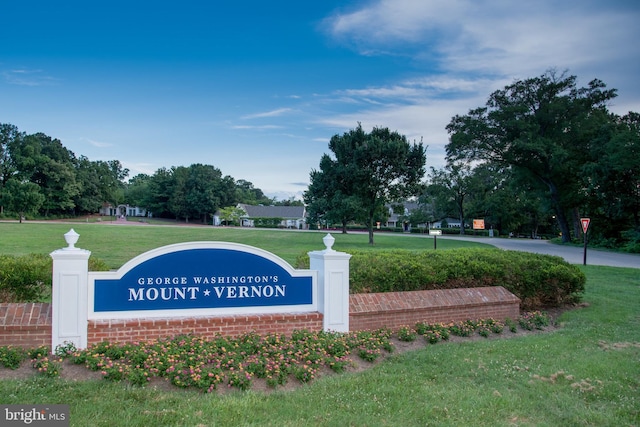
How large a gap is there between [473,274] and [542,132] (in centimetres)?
3535

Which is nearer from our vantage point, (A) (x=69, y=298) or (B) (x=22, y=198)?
(A) (x=69, y=298)

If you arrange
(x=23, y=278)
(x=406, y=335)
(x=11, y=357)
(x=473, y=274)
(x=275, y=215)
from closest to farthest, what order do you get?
(x=11, y=357) < (x=23, y=278) < (x=406, y=335) < (x=473, y=274) < (x=275, y=215)

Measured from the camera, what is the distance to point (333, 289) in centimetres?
618

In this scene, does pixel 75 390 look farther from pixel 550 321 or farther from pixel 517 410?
pixel 550 321

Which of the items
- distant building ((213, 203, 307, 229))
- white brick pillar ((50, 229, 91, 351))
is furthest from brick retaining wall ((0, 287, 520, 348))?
distant building ((213, 203, 307, 229))

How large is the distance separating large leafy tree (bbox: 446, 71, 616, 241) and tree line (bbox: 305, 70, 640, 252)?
0.08 meters

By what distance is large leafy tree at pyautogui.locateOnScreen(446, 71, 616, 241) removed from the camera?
118 ft

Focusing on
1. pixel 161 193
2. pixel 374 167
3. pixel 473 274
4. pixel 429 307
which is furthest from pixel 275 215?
pixel 429 307

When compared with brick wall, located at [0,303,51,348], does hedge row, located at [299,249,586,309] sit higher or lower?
higher

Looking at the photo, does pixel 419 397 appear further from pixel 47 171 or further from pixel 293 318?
pixel 47 171

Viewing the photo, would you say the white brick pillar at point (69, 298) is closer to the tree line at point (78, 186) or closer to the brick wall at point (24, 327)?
the brick wall at point (24, 327)

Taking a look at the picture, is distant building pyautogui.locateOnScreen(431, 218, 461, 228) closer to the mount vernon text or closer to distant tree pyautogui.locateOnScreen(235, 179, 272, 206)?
distant tree pyautogui.locateOnScreen(235, 179, 272, 206)

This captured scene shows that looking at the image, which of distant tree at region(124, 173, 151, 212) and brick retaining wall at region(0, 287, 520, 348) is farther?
distant tree at region(124, 173, 151, 212)

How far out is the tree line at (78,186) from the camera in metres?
64.5
